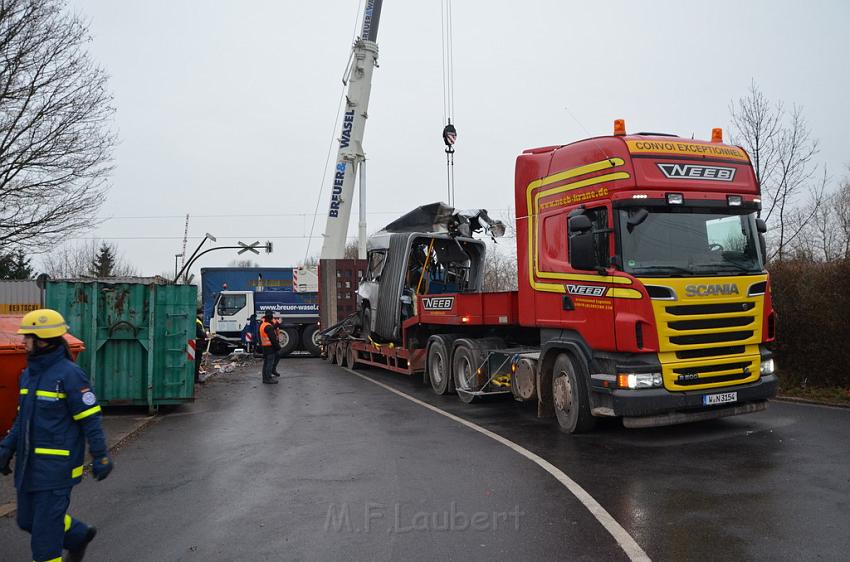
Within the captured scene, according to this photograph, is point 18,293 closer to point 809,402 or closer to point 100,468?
point 100,468

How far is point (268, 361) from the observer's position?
14.8 metres

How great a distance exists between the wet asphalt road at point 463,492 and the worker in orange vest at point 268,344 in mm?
5111

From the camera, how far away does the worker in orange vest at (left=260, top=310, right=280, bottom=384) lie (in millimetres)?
14609

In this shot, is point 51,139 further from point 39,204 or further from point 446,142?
point 446,142

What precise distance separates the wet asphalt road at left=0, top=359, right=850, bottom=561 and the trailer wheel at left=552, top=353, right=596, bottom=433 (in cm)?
18

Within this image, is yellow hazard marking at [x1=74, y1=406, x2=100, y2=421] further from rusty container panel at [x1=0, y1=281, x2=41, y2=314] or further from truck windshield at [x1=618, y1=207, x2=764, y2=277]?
rusty container panel at [x1=0, y1=281, x2=41, y2=314]

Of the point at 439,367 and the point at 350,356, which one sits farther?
the point at 350,356

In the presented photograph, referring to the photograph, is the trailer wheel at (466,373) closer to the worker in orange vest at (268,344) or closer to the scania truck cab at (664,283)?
the scania truck cab at (664,283)

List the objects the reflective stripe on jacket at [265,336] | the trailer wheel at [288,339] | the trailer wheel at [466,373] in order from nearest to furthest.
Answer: the trailer wheel at [466,373] → the reflective stripe on jacket at [265,336] → the trailer wheel at [288,339]

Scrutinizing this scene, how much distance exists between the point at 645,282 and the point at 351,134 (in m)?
15.7

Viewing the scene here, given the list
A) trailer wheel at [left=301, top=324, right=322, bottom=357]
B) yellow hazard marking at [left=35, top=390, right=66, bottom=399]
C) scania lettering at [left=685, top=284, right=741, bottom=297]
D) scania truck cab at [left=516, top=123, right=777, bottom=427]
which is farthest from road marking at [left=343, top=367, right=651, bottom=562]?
trailer wheel at [left=301, top=324, right=322, bottom=357]

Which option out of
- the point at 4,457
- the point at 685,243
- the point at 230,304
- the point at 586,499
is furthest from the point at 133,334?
the point at 230,304

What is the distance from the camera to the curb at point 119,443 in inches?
216

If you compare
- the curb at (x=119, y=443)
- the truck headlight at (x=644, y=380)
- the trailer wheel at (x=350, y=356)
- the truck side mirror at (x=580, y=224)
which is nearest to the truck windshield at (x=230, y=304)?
the trailer wheel at (x=350, y=356)
